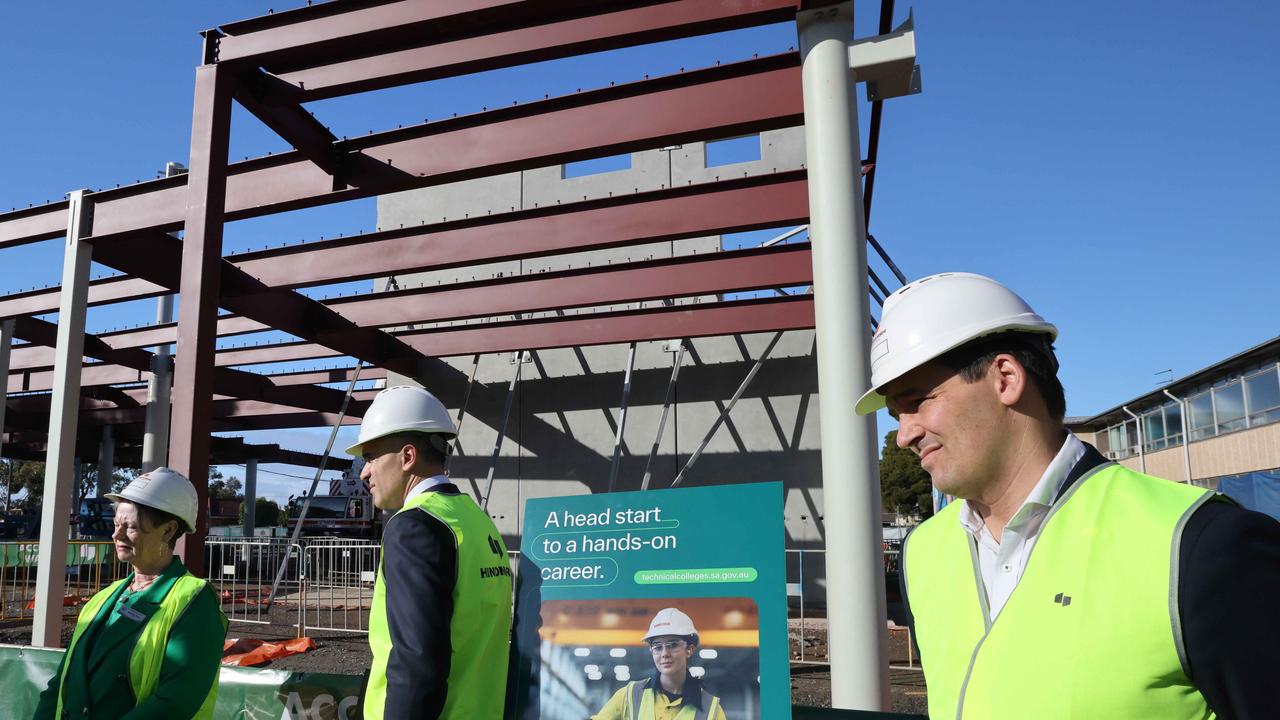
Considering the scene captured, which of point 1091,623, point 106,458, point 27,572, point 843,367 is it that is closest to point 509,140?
point 843,367

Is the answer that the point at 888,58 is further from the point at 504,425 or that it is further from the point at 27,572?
the point at 27,572

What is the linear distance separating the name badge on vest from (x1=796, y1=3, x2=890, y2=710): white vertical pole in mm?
3615

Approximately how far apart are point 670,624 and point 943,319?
209 centimetres

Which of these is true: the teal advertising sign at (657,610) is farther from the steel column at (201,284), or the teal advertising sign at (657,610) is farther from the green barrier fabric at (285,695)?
the steel column at (201,284)

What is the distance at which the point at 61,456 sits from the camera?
7.64 m

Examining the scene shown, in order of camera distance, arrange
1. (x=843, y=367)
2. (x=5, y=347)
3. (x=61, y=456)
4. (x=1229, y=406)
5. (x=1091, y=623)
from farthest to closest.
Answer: (x=1229, y=406)
(x=5, y=347)
(x=61, y=456)
(x=843, y=367)
(x=1091, y=623)

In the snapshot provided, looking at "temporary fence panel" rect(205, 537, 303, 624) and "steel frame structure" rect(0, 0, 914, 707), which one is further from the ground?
"steel frame structure" rect(0, 0, 914, 707)

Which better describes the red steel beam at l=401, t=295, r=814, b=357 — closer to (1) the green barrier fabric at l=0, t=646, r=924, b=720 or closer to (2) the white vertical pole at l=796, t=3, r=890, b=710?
(2) the white vertical pole at l=796, t=3, r=890, b=710

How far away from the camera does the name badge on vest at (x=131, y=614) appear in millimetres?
3510

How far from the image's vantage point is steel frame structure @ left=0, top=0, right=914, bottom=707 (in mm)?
6523

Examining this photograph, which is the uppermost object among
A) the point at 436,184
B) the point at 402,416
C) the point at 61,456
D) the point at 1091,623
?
the point at 436,184

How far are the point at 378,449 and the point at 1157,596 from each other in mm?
2772

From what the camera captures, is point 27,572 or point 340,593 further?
A: point 27,572

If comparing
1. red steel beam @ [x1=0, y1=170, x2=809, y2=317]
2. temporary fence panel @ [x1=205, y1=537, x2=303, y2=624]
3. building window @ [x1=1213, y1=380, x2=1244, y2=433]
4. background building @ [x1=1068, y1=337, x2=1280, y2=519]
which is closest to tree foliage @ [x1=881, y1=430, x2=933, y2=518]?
background building @ [x1=1068, y1=337, x2=1280, y2=519]
